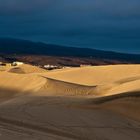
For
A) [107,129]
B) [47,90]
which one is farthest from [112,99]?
[47,90]

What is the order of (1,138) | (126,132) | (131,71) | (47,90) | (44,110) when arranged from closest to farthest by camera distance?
(1,138) → (126,132) → (44,110) → (47,90) → (131,71)

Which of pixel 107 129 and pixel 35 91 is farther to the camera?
pixel 35 91

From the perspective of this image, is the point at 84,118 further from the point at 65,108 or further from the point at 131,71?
the point at 131,71

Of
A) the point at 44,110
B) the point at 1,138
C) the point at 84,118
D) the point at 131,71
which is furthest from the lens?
the point at 131,71

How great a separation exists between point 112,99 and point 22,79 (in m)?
17.2

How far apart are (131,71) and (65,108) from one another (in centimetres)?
1817

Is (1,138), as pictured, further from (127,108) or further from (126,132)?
(127,108)

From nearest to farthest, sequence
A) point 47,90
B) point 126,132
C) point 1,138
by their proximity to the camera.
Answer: point 1,138, point 126,132, point 47,90

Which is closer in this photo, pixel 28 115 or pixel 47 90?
pixel 28 115

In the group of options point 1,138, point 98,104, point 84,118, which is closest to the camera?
point 1,138

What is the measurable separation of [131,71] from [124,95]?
16480mm

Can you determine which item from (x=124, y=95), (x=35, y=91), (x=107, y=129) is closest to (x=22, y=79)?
(x=35, y=91)

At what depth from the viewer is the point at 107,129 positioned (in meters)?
13.1

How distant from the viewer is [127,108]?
55.6ft
